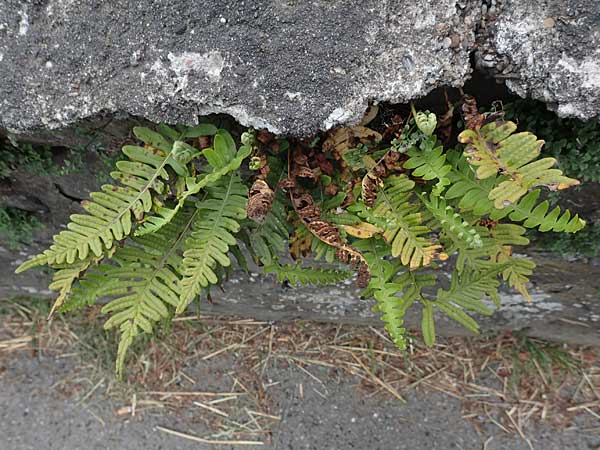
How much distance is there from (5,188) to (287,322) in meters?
1.71

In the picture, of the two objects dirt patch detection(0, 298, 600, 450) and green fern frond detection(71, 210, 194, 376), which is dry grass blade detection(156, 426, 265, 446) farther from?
green fern frond detection(71, 210, 194, 376)

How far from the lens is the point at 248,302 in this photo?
317 cm

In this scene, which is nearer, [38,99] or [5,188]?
[38,99]

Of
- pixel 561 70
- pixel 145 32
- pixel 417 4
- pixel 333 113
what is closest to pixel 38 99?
pixel 145 32

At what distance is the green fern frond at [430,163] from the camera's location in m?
1.70

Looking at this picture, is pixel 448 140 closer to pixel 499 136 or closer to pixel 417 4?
pixel 499 136

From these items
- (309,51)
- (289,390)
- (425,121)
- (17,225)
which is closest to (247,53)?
(309,51)

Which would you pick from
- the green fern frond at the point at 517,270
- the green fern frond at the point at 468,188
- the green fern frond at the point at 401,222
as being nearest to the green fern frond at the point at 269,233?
the green fern frond at the point at 401,222

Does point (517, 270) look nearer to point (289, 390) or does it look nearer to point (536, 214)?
point (536, 214)

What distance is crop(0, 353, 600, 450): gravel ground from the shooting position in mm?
3045

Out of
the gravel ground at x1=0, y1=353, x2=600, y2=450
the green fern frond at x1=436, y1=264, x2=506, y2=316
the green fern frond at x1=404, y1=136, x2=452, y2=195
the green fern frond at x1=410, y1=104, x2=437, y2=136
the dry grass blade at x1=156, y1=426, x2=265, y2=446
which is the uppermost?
the green fern frond at x1=410, y1=104, x2=437, y2=136

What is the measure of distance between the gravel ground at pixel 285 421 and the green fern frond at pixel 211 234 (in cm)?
163

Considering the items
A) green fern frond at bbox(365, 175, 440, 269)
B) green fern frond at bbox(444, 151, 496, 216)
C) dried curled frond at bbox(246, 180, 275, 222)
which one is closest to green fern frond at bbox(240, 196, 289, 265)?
dried curled frond at bbox(246, 180, 275, 222)

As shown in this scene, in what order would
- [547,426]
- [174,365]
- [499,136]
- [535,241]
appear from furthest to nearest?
[174,365] < [547,426] < [535,241] < [499,136]
